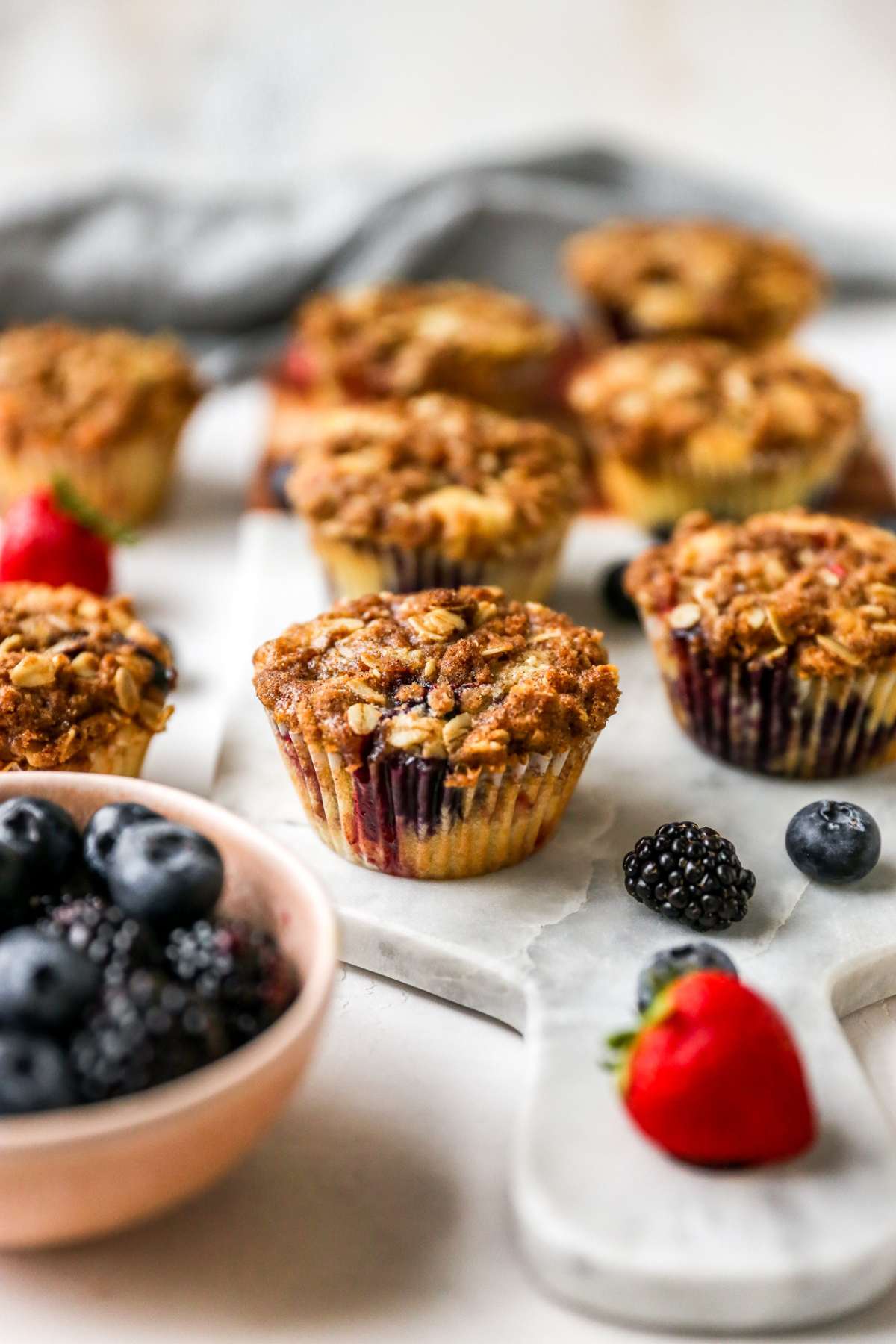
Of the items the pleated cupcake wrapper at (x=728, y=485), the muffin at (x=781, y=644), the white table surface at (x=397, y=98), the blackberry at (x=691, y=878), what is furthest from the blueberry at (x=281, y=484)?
the blackberry at (x=691, y=878)

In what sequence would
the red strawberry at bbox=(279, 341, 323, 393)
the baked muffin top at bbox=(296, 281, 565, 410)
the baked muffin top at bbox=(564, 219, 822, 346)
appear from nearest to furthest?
the baked muffin top at bbox=(296, 281, 565, 410) → the baked muffin top at bbox=(564, 219, 822, 346) → the red strawberry at bbox=(279, 341, 323, 393)

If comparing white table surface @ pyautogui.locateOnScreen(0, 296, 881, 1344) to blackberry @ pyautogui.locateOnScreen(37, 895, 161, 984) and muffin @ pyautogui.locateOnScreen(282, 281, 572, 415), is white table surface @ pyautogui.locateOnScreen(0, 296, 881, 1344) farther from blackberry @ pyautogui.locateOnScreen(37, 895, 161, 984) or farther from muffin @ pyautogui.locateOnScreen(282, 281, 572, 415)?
muffin @ pyautogui.locateOnScreen(282, 281, 572, 415)

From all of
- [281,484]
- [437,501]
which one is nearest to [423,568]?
[437,501]

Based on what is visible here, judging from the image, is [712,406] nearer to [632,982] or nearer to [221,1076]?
[632,982]

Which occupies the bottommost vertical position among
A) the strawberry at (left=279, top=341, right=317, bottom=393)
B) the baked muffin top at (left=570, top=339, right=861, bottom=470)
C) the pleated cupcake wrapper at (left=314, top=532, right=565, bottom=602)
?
the strawberry at (left=279, top=341, right=317, bottom=393)

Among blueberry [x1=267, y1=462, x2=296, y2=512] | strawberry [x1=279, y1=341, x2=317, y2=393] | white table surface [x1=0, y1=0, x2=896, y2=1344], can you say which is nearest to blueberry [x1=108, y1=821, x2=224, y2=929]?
white table surface [x1=0, y1=0, x2=896, y2=1344]

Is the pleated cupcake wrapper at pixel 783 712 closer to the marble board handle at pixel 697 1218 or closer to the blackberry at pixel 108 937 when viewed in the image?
the marble board handle at pixel 697 1218

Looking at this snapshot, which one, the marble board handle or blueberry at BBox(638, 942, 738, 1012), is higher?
blueberry at BBox(638, 942, 738, 1012)

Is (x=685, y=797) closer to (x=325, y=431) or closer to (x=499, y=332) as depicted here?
(x=325, y=431)
